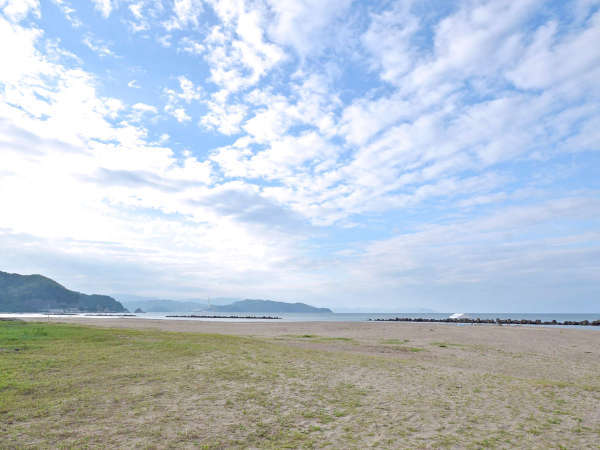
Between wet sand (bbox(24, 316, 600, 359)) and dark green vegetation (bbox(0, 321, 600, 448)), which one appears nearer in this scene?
dark green vegetation (bbox(0, 321, 600, 448))

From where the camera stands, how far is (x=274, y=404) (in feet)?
39.1

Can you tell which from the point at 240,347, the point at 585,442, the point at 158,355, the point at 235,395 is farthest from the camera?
the point at 240,347

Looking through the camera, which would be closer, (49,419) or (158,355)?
(49,419)

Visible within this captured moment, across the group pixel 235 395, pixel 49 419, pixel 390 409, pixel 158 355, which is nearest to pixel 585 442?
pixel 390 409

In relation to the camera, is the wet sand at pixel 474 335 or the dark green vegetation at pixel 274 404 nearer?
the dark green vegetation at pixel 274 404

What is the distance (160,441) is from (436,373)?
45.6 ft

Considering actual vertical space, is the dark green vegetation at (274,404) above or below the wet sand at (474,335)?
below

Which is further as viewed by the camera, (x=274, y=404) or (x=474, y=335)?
(x=474, y=335)

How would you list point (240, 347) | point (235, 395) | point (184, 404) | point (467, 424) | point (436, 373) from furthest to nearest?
point (240, 347) < point (436, 373) < point (235, 395) < point (184, 404) < point (467, 424)

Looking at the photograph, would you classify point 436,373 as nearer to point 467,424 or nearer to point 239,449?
point 467,424

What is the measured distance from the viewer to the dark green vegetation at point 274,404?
889 centimetres

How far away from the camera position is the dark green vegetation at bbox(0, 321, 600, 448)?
8.89m

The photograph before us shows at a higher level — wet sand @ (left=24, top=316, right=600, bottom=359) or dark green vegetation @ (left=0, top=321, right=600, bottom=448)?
wet sand @ (left=24, top=316, right=600, bottom=359)

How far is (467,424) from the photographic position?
10188 millimetres
